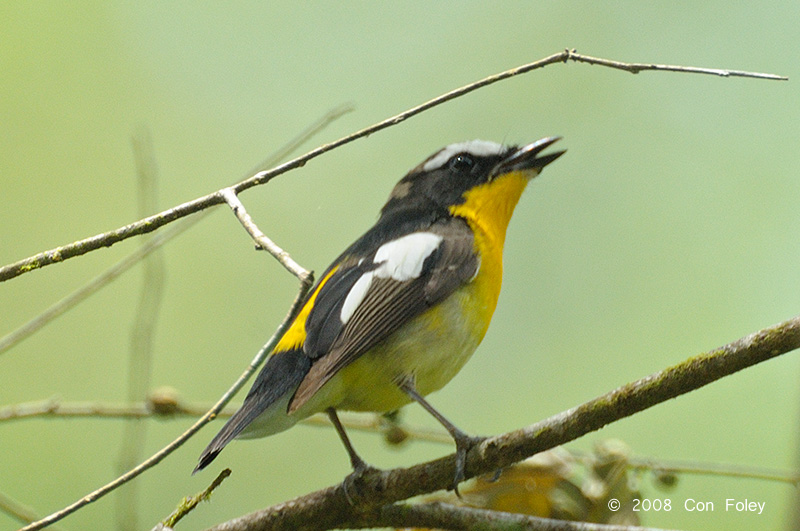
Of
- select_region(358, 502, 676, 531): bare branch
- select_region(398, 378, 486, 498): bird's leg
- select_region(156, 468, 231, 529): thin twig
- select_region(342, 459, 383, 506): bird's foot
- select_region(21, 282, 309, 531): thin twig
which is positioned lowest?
select_region(358, 502, 676, 531): bare branch

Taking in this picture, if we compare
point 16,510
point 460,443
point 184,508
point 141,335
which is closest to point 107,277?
point 141,335

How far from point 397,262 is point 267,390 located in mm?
734

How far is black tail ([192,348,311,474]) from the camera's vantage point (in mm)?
2511

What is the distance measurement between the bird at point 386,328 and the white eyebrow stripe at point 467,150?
320mm

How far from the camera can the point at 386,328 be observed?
9.09 feet

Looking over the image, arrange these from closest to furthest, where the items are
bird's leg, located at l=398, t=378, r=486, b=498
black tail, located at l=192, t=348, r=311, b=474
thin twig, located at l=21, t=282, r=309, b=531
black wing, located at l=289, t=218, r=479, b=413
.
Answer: thin twig, located at l=21, t=282, r=309, b=531, bird's leg, located at l=398, t=378, r=486, b=498, black tail, located at l=192, t=348, r=311, b=474, black wing, located at l=289, t=218, r=479, b=413

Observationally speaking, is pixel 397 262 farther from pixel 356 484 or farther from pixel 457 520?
pixel 457 520

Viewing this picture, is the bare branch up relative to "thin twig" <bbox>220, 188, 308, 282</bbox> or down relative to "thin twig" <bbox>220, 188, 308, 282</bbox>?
down

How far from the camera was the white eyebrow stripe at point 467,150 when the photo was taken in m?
3.57

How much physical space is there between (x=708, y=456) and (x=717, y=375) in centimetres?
328

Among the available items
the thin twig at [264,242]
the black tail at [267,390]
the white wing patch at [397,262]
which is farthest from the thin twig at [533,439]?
the thin twig at [264,242]

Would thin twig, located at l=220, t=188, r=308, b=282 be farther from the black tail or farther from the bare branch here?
the bare branch

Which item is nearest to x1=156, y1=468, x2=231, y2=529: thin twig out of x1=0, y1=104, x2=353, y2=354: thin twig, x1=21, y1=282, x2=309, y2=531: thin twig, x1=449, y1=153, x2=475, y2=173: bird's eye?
x1=21, y1=282, x2=309, y2=531: thin twig

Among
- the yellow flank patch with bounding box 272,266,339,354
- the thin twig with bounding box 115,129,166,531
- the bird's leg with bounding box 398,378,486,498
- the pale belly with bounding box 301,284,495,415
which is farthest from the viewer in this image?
the thin twig with bounding box 115,129,166,531
